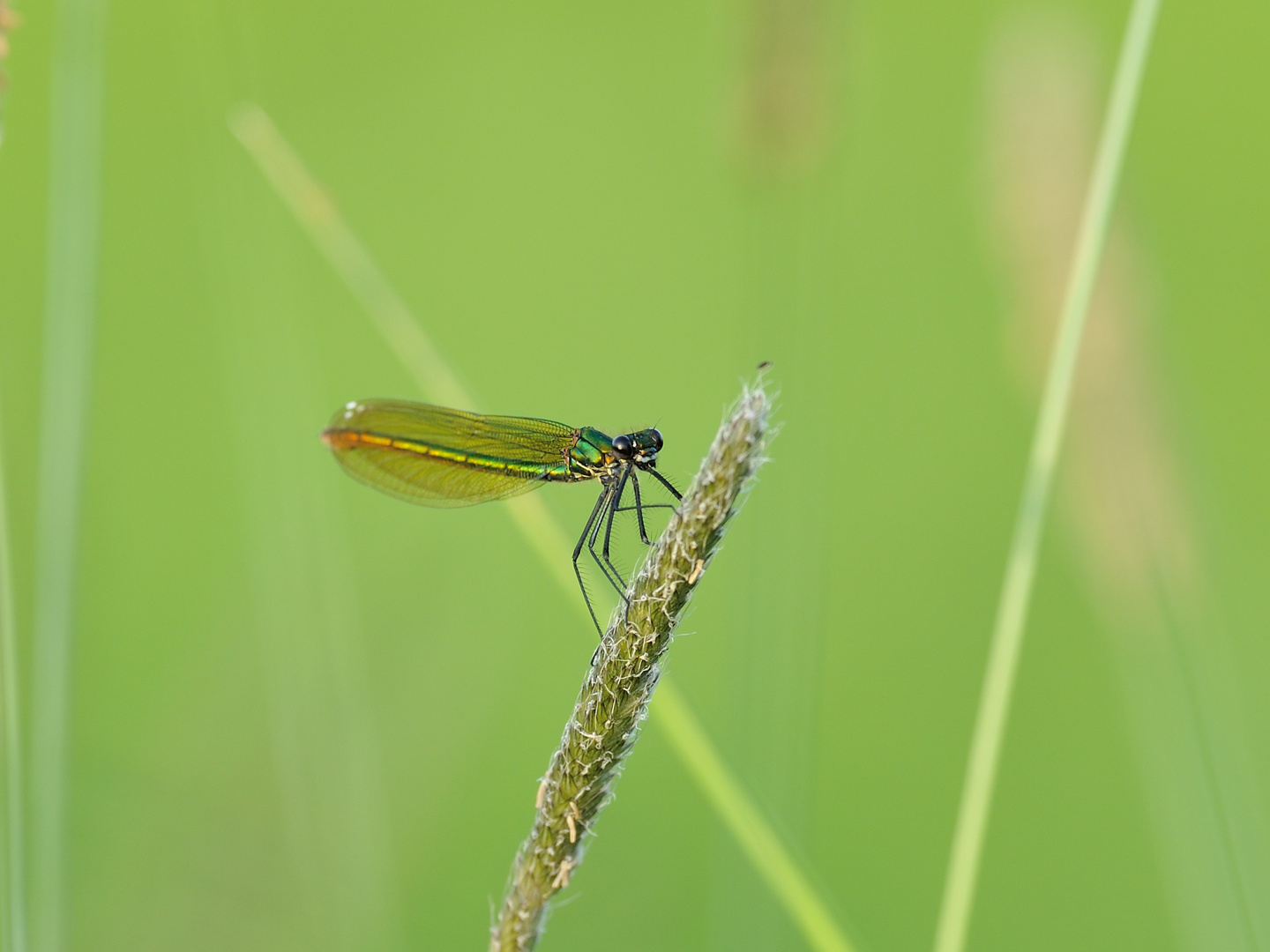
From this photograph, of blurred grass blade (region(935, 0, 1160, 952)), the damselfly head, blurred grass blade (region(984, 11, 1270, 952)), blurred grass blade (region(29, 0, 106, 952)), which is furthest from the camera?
the damselfly head

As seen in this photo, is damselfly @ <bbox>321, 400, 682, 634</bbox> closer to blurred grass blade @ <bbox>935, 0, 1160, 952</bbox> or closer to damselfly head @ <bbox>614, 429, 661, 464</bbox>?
damselfly head @ <bbox>614, 429, 661, 464</bbox>

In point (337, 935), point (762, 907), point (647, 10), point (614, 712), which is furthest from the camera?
point (647, 10)

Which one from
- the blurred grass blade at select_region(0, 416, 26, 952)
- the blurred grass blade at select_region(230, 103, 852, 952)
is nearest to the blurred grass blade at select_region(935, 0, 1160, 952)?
the blurred grass blade at select_region(230, 103, 852, 952)

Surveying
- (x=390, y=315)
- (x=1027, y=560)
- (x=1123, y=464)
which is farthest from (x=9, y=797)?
(x=1123, y=464)

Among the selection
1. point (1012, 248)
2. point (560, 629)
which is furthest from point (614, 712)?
point (560, 629)

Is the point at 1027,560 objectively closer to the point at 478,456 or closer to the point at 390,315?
the point at 390,315

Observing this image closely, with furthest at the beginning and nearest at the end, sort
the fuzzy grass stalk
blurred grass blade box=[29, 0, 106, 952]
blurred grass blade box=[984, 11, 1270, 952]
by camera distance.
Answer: blurred grass blade box=[984, 11, 1270, 952]
blurred grass blade box=[29, 0, 106, 952]
the fuzzy grass stalk

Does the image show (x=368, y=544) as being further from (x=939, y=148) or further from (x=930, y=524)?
(x=939, y=148)

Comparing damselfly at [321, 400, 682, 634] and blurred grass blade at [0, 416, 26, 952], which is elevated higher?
damselfly at [321, 400, 682, 634]
